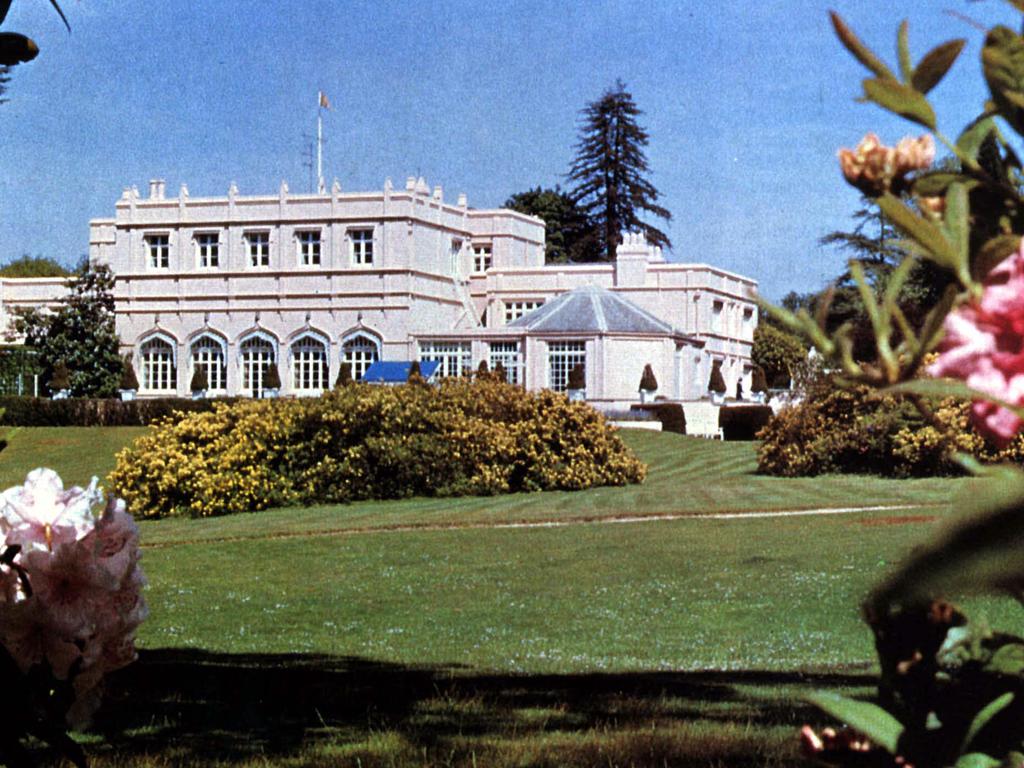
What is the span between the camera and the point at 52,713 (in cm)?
184

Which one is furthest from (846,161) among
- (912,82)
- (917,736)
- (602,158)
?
(602,158)

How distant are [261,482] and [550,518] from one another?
17.1 ft

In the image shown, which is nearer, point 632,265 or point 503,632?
point 503,632

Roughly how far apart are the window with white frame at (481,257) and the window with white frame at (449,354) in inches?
331

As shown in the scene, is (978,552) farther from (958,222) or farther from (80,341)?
(80,341)

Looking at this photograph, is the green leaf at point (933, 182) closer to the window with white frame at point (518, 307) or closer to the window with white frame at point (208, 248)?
the window with white frame at point (518, 307)

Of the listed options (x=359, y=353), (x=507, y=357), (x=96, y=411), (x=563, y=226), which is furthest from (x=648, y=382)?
(x=563, y=226)

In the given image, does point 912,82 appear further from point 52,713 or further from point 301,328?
point 301,328

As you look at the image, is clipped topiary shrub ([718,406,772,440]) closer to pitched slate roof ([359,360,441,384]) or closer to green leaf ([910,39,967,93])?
pitched slate roof ([359,360,441,384])

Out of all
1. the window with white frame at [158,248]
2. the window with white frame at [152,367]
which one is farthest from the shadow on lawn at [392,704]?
the window with white frame at [158,248]

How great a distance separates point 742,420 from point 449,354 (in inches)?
486

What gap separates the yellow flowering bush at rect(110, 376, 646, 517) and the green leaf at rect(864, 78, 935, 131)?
60.5 ft

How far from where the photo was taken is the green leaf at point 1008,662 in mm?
901

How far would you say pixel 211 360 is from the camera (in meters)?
49.6
